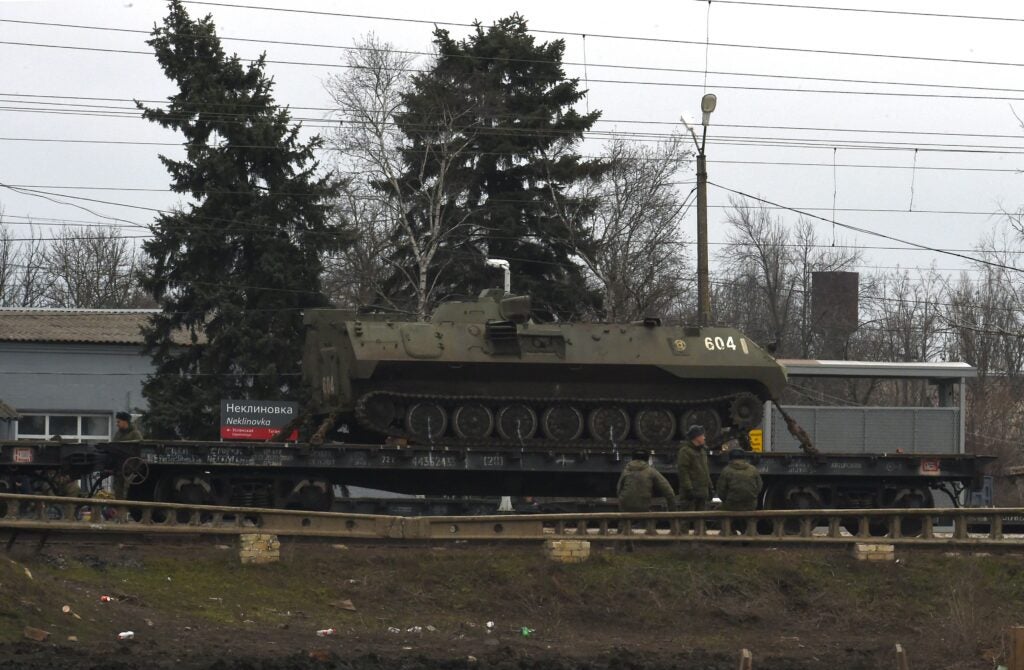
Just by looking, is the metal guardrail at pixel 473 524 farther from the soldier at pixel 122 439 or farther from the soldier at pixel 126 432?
the soldier at pixel 126 432

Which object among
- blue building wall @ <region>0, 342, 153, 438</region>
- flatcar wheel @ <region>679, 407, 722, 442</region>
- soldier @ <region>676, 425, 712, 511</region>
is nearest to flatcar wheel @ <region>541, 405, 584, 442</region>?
flatcar wheel @ <region>679, 407, 722, 442</region>

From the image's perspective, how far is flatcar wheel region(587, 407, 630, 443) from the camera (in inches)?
806


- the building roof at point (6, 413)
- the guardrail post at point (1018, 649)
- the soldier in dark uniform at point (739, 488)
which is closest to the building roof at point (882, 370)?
the soldier in dark uniform at point (739, 488)

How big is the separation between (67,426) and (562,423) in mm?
24311

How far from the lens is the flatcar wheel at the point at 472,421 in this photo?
20062 millimetres

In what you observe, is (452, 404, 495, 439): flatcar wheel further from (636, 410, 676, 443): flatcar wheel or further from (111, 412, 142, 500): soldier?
(111, 412, 142, 500): soldier

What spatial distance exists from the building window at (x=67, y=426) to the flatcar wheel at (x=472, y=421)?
22.7 m

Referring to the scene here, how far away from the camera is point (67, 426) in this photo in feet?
134

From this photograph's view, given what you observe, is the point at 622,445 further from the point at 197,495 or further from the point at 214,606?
the point at 214,606

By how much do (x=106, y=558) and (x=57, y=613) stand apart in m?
2.32

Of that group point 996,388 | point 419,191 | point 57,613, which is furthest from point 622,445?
point 996,388

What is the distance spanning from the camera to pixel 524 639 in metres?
13.9

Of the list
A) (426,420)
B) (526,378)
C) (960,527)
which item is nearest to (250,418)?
(426,420)

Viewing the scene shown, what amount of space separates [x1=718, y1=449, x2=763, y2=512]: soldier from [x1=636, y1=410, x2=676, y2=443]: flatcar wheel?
4.01m
